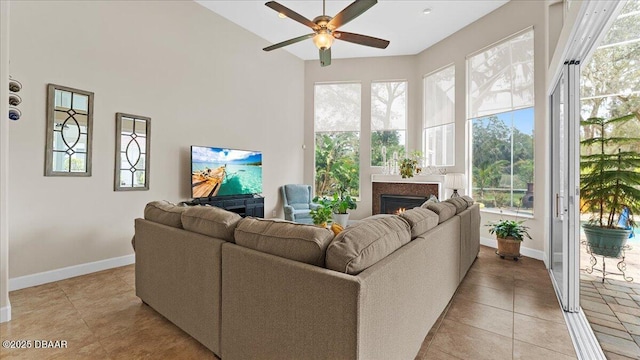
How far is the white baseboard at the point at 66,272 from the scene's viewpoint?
280 cm

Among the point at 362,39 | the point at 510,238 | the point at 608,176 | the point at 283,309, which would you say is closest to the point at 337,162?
the point at 362,39

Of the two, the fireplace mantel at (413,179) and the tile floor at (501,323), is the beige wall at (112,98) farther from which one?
the tile floor at (501,323)

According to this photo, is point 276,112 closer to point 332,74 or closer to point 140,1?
point 332,74

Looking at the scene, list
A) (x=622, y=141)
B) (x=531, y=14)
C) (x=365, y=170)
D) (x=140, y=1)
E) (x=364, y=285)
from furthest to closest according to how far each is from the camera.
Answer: (x=365, y=170) < (x=531, y=14) < (x=140, y=1) < (x=622, y=141) < (x=364, y=285)

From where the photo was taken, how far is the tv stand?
430 cm

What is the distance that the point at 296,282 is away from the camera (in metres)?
1.28

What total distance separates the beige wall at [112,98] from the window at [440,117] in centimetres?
353

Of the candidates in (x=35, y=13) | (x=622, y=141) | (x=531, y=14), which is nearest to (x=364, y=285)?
(x=622, y=141)

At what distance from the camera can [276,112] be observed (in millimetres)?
5961

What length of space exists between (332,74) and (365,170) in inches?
89.9

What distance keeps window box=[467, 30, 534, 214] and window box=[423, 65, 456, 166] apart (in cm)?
40

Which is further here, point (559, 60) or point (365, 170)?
point (365, 170)

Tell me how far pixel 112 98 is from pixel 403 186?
16.2 ft

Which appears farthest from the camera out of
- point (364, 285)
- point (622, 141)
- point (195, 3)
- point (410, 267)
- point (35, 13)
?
point (195, 3)
